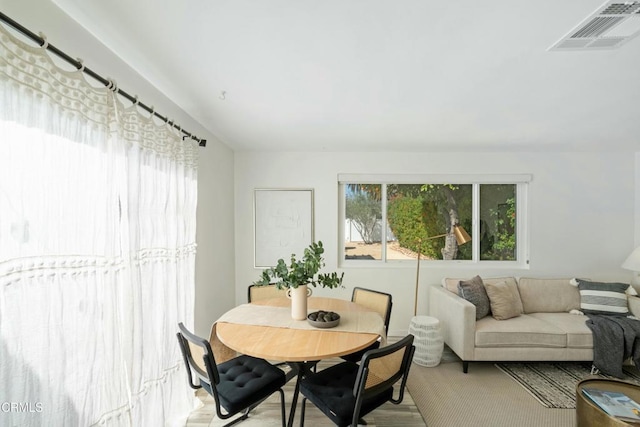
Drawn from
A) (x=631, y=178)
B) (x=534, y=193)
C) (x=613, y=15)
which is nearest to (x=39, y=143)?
(x=613, y=15)

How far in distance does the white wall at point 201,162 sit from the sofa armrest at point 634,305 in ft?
14.7

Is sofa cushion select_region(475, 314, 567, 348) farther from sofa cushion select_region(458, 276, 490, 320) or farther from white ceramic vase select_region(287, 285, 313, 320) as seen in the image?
white ceramic vase select_region(287, 285, 313, 320)

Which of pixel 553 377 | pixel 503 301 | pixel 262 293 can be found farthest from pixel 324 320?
pixel 553 377

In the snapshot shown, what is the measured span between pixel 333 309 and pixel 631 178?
14.1 ft

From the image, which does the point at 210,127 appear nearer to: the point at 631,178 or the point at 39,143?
the point at 39,143

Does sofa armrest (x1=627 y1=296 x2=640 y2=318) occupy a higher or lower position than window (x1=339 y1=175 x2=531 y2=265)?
lower

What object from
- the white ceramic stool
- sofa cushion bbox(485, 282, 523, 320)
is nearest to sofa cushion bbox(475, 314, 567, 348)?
sofa cushion bbox(485, 282, 523, 320)

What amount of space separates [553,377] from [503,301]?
771 mm

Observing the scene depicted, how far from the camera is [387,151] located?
12.2ft

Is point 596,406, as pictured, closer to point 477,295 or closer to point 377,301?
point 477,295

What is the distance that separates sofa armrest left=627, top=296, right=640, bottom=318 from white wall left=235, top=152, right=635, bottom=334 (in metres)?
0.59

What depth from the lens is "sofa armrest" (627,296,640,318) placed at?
3.03 metres

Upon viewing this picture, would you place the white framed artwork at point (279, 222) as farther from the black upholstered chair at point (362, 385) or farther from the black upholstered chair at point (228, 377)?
the black upholstered chair at point (362, 385)

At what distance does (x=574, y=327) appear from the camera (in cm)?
284
